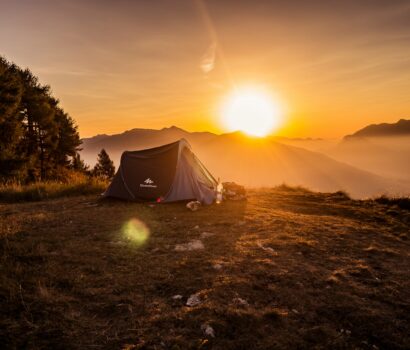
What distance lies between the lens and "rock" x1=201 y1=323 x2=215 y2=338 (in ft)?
10.6

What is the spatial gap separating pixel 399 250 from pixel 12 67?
32.9 m

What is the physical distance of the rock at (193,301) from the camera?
3.89m

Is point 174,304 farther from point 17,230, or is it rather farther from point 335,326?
point 17,230

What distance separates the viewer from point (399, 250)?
6.51 metres

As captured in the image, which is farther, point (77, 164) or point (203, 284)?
point (77, 164)

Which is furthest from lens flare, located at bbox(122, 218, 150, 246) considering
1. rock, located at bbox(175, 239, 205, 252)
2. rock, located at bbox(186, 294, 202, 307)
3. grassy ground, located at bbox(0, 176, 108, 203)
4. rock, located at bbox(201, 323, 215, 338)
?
grassy ground, located at bbox(0, 176, 108, 203)

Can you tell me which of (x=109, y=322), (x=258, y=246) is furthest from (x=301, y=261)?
(x=109, y=322)

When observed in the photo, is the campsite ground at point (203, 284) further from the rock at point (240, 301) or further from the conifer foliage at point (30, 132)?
the conifer foliage at point (30, 132)

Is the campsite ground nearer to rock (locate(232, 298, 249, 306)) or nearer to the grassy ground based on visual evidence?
rock (locate(232, 298, 249, 306))

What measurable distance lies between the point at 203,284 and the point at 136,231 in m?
3.46

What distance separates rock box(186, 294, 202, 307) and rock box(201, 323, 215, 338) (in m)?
0.51

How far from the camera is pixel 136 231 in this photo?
7414 millimetres

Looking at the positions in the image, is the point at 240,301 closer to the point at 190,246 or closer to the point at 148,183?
the point at 190,246

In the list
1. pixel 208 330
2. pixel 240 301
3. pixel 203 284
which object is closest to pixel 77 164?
pixel 203 284
